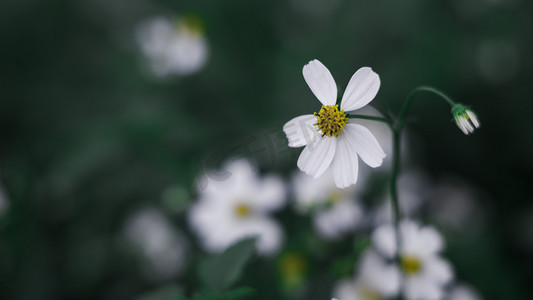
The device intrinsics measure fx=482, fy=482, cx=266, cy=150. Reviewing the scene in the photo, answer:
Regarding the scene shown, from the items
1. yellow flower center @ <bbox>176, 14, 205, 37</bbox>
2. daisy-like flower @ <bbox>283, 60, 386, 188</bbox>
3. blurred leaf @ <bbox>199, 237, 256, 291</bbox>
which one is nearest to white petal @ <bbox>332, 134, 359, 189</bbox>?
daisy-like flower @ <bbox>283, 60, 386, 188</bbox>

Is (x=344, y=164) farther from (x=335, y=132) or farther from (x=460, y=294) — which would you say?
(x=460, y=294)

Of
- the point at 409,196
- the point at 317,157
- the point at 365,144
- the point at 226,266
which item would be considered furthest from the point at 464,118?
the point at 409,196

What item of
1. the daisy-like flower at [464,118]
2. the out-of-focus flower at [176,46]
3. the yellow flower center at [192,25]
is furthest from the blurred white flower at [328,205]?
the yellow flower center at [192,25]

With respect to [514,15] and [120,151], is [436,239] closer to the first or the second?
[120,151]

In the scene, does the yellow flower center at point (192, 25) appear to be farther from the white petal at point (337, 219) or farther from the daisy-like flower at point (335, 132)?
the daisy-like flower at point (335, 132)

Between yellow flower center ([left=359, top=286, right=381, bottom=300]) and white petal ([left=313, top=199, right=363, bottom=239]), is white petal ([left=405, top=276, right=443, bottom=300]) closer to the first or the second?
yellow flower center ([left=359, top=286, right=381, bottom=300])

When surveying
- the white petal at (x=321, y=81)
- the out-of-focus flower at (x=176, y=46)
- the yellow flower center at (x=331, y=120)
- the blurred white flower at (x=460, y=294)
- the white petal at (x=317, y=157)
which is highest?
the out-of-focus flower at (x=176, y=46)
